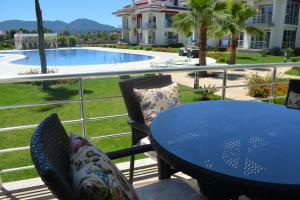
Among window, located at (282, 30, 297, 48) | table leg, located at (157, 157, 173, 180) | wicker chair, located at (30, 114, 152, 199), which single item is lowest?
table leg, located at (157, 157, 173, 180)

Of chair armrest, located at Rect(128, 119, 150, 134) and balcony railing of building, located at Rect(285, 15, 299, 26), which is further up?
balcony railing of building, located at Rect(285, 15, 299, 26)

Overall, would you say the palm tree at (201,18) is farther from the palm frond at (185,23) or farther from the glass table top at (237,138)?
the glass table top at (237,138)

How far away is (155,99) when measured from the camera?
2494 millimetres

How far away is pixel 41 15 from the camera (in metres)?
9.49

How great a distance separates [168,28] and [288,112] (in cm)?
3490

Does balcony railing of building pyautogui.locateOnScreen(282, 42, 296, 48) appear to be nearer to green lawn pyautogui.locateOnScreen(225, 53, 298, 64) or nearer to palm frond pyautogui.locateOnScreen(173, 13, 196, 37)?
green lawn pyautogui.locateOnScreen(225, 53, 298, 64)

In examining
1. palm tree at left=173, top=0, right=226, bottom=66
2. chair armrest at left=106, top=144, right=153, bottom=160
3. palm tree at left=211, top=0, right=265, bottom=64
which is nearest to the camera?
chair armrest at left=106, top=144, right=153, bottom=160

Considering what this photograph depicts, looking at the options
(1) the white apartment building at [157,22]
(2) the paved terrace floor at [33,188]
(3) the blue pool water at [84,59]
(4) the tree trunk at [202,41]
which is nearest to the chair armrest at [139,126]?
(2) the paved terrace floor at [33,188]

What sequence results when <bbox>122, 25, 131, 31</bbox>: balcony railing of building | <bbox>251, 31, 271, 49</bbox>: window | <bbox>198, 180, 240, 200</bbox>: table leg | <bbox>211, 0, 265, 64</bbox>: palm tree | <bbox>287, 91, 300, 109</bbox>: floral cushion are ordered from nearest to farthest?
<bbox>198, 180, 240, 200</bbox>: table leg < <bbox>287, 91, 300, 109</bbox>: floral cushion < <bbox>211, 0, 265, 64</bbox>: palm tree < <bbox>251, 31, 271, 49</bbox>: window < <bbox>122, 25, 131, 31</bbox>: balcony railing of building

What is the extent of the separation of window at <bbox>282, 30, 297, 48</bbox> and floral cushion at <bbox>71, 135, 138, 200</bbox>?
87.7 ft

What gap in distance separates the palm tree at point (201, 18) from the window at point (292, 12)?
14692 mm

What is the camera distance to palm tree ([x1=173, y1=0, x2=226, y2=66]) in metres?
11.8

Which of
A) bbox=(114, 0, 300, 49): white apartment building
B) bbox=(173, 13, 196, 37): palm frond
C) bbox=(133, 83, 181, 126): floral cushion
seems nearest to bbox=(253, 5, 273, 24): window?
bbox=(114, 0, 300, 49): white apartment building

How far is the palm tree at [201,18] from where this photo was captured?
1183cm
